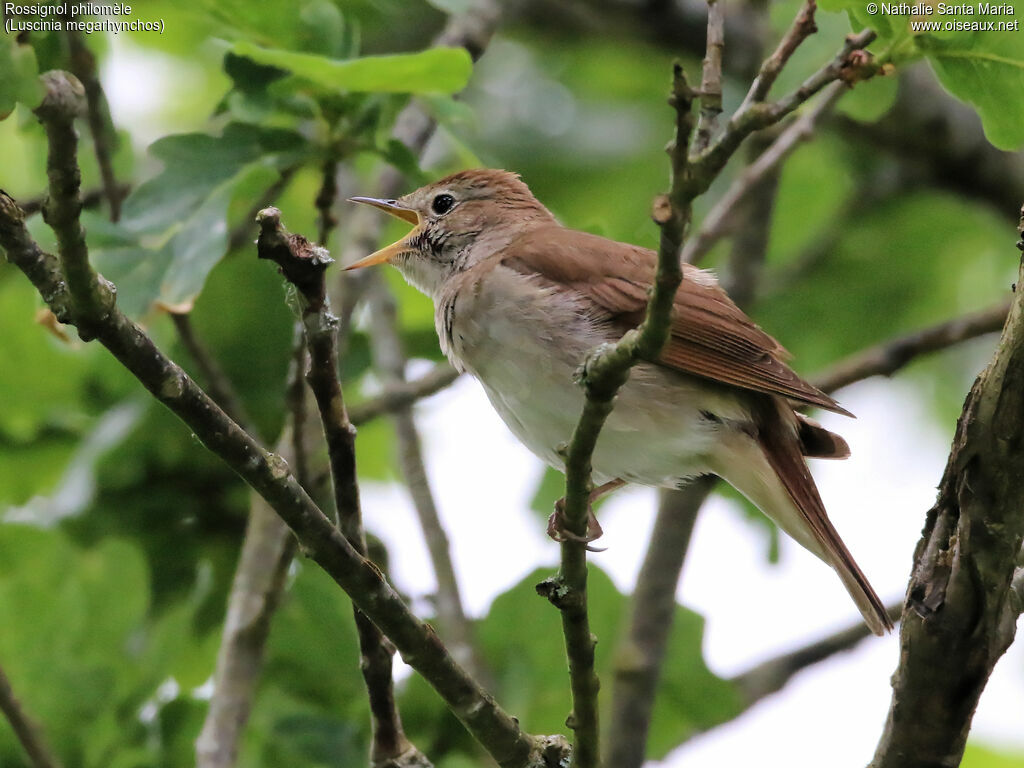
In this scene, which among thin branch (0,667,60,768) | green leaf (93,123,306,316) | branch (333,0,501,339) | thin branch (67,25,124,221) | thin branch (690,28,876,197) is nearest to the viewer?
thin branch (690,28,876,197)

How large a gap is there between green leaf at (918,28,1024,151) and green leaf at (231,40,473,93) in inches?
50.7

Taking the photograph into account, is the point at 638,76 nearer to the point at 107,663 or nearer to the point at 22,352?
the point at 22,352

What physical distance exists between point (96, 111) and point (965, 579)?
3364 millimetres

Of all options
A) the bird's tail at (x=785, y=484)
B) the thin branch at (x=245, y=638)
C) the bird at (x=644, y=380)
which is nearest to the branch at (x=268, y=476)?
the thin branch at (x=245, y=638)

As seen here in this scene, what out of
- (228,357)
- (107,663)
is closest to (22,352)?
(228,357)

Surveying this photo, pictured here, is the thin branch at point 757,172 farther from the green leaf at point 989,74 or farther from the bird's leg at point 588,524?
the green leaf at point 989,74

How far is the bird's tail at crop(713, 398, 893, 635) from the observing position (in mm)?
3996

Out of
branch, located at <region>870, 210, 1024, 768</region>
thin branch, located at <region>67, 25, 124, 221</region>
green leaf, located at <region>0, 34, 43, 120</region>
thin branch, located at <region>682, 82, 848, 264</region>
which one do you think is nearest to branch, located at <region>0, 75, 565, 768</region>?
green leaf, located at <region>0, 34, 43, 120</region>

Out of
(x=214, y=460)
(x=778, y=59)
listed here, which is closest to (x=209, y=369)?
(x=214, y=460)

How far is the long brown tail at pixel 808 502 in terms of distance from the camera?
3846 millimetres

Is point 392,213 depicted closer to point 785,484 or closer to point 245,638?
point 245,638

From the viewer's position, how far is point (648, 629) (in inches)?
187

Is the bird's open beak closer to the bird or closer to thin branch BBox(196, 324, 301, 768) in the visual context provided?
the bird

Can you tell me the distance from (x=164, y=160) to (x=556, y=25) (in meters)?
3.56
